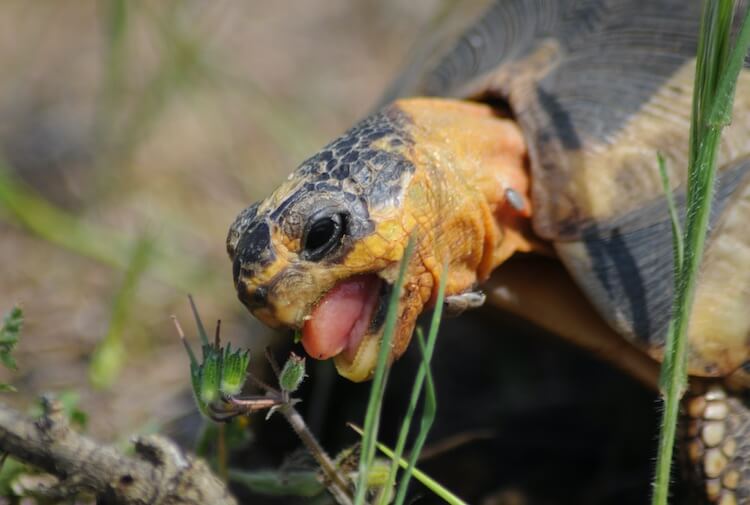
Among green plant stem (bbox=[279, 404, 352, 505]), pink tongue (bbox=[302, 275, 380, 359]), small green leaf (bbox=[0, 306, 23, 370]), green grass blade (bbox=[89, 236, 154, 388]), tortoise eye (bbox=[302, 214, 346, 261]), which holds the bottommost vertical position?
green plant stem (bbox=[279, 404, 352, 505])

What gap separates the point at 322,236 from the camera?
5.55 feet

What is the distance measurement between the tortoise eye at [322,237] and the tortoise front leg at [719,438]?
2.30 ft

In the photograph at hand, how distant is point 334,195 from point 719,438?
0.80 metres

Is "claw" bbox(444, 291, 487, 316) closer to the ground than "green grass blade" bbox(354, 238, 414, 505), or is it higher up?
higher up

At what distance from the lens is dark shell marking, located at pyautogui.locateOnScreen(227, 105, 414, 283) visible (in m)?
1.68

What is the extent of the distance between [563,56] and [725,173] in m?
0.46

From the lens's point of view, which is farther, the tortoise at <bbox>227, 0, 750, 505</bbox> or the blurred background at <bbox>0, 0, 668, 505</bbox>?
the blurred background at <bbox>0, 0, 668, 505</bbox>

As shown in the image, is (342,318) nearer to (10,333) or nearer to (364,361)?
(364,361)

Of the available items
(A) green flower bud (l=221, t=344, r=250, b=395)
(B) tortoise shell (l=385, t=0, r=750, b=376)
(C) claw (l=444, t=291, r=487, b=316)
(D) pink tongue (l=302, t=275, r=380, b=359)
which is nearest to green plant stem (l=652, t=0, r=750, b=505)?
(B) tortoise shell (l=385, t=0, r=750, b=376)

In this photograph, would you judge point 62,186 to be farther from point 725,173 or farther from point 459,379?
point 725,173

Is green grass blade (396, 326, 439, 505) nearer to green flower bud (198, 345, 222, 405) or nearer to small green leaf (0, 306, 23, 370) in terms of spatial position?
green flower bud (198, 345, 222, 405)

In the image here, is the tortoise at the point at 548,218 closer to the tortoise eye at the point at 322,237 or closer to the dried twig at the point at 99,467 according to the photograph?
the tortoise eye at the point at 322,237

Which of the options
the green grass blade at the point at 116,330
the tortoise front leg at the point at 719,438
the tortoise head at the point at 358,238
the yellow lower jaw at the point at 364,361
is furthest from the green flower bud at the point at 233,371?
the green grass blade at the point at 116,330

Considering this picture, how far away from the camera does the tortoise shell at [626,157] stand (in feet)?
5.97
